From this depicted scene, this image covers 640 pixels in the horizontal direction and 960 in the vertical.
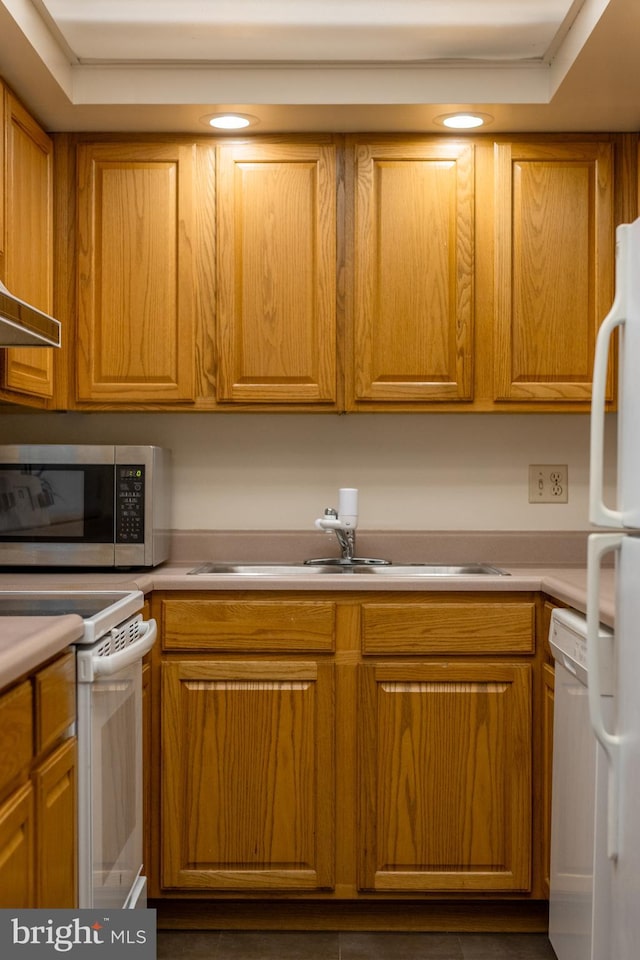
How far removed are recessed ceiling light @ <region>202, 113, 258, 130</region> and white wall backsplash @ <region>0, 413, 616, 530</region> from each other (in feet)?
2.86

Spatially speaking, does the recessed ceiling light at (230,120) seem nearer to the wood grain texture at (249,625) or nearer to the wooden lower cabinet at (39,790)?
the wood grain texture at (249,625)

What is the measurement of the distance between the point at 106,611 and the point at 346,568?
114 cm

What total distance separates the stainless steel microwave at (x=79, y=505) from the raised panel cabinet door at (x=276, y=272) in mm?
359

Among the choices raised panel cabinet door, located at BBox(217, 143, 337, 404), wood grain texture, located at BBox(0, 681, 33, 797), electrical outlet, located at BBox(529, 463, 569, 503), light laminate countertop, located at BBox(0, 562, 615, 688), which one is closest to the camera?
wood grain texture, located at BBox(0, 681, 33, 797)

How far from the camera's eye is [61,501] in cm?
264

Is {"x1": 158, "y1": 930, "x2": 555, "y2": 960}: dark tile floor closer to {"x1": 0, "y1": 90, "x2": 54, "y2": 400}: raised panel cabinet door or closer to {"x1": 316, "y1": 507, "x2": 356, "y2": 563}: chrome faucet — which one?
{"x1": 316, "y1": 507, "x2": 356, "y2": 563}: chrome faucet

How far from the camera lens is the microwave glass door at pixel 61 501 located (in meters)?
2.64

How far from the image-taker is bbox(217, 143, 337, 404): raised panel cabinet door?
2.71 m

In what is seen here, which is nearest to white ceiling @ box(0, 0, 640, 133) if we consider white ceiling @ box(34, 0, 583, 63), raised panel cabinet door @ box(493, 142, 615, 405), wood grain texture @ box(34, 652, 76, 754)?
white ceiling @ box(34, 0, 583, 63)

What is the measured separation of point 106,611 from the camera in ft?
6.06

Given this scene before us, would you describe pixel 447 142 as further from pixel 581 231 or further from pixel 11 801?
pixel 11 801

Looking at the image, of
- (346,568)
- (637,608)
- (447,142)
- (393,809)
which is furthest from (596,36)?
(393,809)

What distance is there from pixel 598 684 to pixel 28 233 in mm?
1853

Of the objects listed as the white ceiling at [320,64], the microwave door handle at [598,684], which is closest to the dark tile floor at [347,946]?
the microwave door handle at [598,684]
